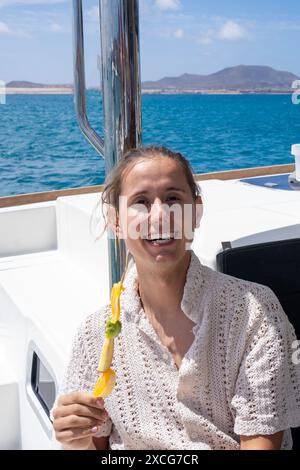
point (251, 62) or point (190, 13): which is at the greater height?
point (190, 13)

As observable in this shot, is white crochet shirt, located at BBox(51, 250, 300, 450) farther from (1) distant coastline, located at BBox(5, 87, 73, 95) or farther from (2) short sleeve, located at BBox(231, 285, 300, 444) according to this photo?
(1) distant coastline, located at BBox(5, 87, 73, 95)

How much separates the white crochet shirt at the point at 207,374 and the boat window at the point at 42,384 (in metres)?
0.63

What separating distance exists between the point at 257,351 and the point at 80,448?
26 centimetres

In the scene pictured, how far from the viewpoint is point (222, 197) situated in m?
1.75

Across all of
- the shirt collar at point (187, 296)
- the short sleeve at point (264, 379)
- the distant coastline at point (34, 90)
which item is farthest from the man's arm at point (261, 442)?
the distant coastline at point (34, 90)

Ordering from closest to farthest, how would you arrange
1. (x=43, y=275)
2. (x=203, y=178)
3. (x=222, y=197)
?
(x=222, y=197)
(x=43, y=275)
(x=203, y=178)

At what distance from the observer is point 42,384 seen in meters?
1.50

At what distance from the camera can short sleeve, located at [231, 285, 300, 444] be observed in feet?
2.57

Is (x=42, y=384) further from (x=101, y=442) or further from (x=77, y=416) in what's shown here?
(x=77, y=416)

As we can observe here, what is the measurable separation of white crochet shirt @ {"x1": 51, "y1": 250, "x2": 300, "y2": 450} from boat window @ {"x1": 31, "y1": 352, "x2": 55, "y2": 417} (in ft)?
2.05

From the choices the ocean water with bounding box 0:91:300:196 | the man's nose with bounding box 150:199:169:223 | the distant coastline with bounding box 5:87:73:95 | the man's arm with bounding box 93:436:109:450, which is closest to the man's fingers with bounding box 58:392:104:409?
the man's arm with bounding box 93:436:109:450

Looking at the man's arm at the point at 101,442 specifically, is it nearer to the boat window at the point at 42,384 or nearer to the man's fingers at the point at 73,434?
the man's fingers at the point at 73,434
